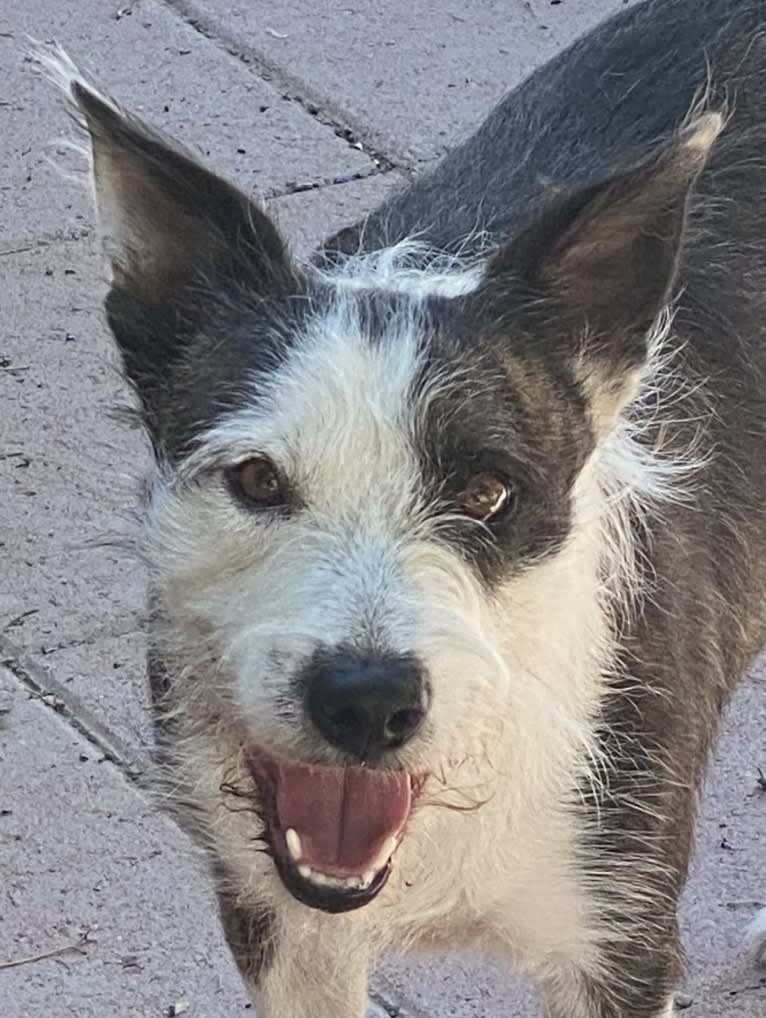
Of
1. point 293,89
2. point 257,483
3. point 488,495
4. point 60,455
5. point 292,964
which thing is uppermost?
point 488,495

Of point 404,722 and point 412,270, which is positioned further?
point 412,270

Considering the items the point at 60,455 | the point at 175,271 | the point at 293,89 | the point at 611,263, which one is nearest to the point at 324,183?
the point at 293,89

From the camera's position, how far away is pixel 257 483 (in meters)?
3.54

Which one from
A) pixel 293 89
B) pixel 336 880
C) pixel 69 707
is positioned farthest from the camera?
pixel 293 89

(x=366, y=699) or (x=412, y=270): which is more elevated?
(x=412, y=270)

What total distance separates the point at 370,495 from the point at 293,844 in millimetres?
617

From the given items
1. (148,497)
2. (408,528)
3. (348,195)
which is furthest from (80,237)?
(408,528)

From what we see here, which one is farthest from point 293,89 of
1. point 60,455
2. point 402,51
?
point 60,455

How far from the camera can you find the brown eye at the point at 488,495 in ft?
11.7

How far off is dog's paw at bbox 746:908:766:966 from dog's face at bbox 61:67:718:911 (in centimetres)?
112

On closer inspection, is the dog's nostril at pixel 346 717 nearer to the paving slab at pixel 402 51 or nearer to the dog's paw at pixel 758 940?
the dog's paw at pixel 758 940

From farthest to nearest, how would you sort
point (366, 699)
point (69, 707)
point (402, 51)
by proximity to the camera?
point (402, 51), point (69, 707), point (366, 699)

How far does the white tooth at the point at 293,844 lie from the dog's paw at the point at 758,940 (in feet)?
5.07

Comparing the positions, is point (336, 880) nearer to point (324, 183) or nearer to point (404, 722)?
point (404, 722)
